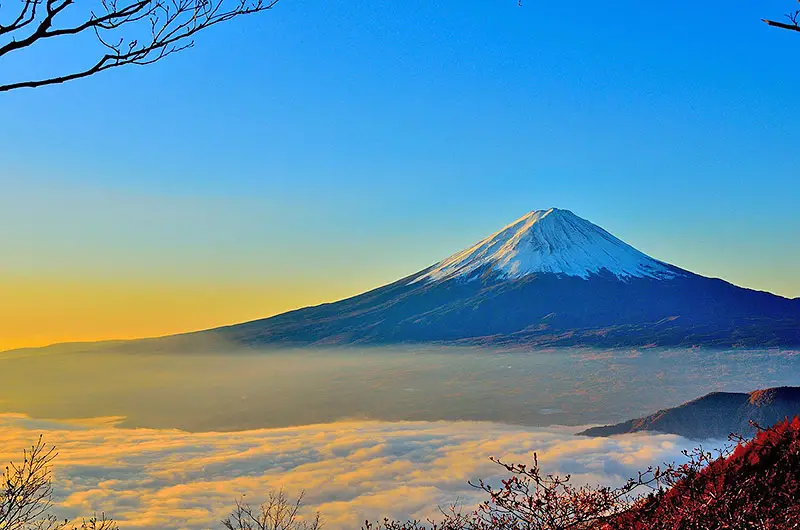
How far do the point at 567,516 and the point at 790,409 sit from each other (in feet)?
336

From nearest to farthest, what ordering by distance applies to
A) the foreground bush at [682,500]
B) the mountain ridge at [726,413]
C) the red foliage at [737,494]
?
1. the red foliage at [737,494]
2. the foreground bush at [682,500]
3. the mountain ridge at [726,413]

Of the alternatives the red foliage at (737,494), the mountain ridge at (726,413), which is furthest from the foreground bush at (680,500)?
the mountain ridge at (726,413)

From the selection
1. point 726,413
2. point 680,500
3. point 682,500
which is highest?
point 682,500

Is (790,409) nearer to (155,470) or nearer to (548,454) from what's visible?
(548,454)

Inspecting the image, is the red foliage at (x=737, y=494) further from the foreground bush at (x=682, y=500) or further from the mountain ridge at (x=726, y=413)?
the mountain ridge at (x=726, y=413)

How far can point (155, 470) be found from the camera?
5502 inches

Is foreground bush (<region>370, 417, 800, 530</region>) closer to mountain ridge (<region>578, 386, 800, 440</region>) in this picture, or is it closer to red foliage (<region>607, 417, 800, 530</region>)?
red foliage (<region>607, 417, 800, 530</region>)

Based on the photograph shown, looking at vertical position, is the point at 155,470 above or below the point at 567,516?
below

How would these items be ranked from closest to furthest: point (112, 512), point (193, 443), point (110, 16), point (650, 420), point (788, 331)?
point (110, 16), point (112, 512), point (650, 420), point (193, 443), point (788, 331)

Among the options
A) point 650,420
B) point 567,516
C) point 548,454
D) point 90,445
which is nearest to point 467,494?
point 548,454

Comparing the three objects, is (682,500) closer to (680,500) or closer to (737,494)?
(680,500)

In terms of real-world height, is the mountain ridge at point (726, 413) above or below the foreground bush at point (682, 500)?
below

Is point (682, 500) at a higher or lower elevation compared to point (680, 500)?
higher

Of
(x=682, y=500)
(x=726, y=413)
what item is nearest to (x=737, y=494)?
(x=682, y=500)
